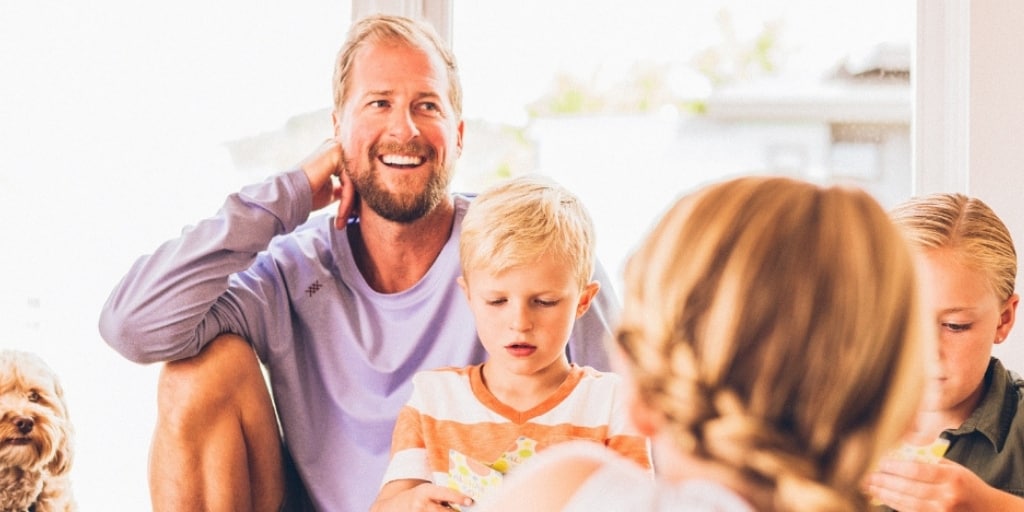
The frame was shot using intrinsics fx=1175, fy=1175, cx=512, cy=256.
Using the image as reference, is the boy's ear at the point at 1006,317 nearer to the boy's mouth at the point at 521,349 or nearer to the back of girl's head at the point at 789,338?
the boy's mouth at the point at 521,349

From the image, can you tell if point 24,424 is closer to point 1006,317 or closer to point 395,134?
point 395,134

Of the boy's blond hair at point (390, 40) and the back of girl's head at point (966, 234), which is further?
the boy's blond hair at point (390, 40)

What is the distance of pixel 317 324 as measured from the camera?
2141 mm

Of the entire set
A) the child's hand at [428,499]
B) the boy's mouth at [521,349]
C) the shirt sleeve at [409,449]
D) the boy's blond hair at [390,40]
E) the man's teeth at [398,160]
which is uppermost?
the boy's blond hair at [390,40]

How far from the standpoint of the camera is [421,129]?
7.04 ft

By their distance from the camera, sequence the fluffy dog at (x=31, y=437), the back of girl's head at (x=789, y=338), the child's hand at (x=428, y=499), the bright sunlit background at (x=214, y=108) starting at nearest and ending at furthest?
the back of girl's head at (x=789, y=338) → the child's hand at (x=428, y=499) → the fluffy dog at (x=31, y=437) → the bright sunlit background at (x=214, y=108)

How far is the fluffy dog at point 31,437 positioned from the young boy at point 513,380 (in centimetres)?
61

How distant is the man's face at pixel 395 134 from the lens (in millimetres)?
2119

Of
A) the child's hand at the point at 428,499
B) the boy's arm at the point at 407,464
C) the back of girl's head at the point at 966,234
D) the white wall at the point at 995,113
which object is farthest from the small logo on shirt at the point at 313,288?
the white wall at the point at 995,113

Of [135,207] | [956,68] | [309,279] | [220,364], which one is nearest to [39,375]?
[220,364]

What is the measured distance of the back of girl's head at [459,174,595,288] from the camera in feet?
5.76

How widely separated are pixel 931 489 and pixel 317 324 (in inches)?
43.7

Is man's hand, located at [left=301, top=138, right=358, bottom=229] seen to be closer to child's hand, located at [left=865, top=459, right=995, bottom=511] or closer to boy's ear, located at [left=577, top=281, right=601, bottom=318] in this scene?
boy's ear, located at [left=577, top=281, right=601, bottom=318]

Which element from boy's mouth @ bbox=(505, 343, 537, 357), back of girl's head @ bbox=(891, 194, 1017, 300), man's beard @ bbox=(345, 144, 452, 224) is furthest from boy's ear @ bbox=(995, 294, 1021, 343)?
man's beard @ bbox=(345, 144, 452, 224)
